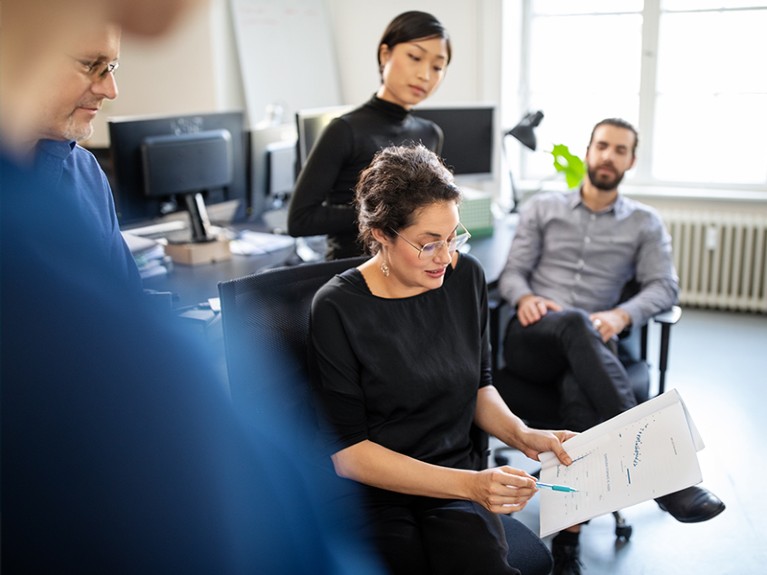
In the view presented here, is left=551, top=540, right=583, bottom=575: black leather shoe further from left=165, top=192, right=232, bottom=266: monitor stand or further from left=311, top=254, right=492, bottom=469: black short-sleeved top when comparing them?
left=165, top=192, right=232, bottom=266: monitor stand

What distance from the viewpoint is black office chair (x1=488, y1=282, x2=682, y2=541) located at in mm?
2291

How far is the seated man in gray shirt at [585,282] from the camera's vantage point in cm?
221

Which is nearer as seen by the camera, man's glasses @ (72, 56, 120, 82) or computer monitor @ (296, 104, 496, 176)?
man's glasses @ (72, 56, 120, 82)

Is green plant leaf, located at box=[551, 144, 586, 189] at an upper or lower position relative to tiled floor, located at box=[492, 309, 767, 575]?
upper

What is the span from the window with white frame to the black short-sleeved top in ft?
8.82

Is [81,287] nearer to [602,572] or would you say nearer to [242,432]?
[242,432]

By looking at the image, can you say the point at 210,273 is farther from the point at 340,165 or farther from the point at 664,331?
the point at 664,331

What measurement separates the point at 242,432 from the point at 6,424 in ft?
0.49

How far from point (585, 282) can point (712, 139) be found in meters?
2.18

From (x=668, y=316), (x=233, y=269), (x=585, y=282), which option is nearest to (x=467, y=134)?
(x=585, y=282)

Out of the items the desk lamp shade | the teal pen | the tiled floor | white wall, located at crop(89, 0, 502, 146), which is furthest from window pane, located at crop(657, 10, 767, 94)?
the teal pen

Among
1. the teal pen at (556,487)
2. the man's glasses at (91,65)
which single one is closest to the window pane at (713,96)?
the teal pen at (556,487)

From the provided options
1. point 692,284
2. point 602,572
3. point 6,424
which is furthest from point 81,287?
point 692,284

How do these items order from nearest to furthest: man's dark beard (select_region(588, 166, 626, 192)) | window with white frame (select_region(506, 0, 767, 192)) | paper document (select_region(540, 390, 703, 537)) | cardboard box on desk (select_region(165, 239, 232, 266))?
paper document (select_region(540, 390, 703, 537))
man's dark beard (select_region(588, 166, 626, 192))
cardboard box on desk (select_region(165, 239, 232, 266))
window with white frame (select_region(506, 0, 767, 192))
